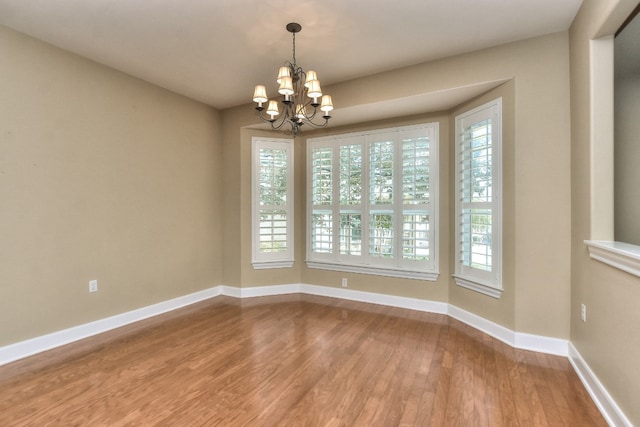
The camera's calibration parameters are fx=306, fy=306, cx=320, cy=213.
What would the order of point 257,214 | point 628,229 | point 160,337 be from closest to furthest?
point 628,229 < point 160,337 < point 257,214

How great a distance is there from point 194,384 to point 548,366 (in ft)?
8.82

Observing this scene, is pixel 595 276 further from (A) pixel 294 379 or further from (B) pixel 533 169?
(A) pixel 294 379

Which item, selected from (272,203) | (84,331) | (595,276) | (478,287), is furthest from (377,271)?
(84,331)

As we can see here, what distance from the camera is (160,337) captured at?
3002 millimetres

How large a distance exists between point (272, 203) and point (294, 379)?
265cm

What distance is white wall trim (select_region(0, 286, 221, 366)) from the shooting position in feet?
8.34

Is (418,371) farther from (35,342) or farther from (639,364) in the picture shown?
(35,342)

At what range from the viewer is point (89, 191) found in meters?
3.06

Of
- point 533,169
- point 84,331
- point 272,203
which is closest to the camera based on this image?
point 533,169

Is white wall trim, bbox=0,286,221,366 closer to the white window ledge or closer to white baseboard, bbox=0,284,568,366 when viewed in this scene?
white baseboard, bbox=0,284,568,366

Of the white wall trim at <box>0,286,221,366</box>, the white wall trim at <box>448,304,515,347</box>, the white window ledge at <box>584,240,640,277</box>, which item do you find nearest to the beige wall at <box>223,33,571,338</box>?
the white wall trim at <box>448,304,515,347</box>

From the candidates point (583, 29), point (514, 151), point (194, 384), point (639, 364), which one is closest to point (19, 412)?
point (194, 384)

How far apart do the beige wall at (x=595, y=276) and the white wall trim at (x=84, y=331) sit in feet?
13.5

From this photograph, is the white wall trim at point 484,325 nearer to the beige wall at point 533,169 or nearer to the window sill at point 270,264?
the beige wall at point 533,169
